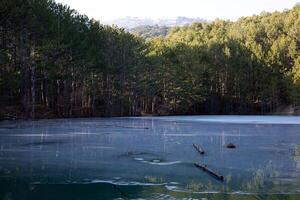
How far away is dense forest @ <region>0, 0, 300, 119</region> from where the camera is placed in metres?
58.9

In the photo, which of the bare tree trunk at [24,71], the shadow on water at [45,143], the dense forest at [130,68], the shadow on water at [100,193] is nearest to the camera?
the shadow on water at [100,193]

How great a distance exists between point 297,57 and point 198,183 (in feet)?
305

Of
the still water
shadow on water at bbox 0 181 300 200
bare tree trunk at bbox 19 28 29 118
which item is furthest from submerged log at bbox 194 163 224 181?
bare tree trunk at bbox 19 28 29 118

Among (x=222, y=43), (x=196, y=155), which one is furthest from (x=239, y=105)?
(x=196, y=155)

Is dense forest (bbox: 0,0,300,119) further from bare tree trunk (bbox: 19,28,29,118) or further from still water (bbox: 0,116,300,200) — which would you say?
still water (bbox: 0,116,300,200)

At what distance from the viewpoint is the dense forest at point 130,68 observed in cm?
5891

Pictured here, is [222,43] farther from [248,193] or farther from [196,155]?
[248,193]

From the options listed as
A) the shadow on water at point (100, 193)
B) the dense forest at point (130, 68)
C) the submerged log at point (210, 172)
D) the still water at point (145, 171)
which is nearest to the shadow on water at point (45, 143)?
the still water at point (145, 171)

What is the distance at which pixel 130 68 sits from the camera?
279 feet

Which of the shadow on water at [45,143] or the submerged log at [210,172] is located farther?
the shadow on water at [45,143]

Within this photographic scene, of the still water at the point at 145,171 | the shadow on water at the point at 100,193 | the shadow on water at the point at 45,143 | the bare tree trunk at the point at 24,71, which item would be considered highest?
the bare tree trunk at the point at 24,71

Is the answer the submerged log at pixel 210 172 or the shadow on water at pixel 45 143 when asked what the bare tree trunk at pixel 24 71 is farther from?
the submerged log at pixel 210 172

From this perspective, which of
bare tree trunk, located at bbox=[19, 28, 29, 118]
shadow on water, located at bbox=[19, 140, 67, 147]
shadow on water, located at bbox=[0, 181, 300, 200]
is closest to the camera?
shadow on water, located at bbox=[0, 181, 300, 200]

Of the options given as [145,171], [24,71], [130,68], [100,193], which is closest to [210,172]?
[145,171]
